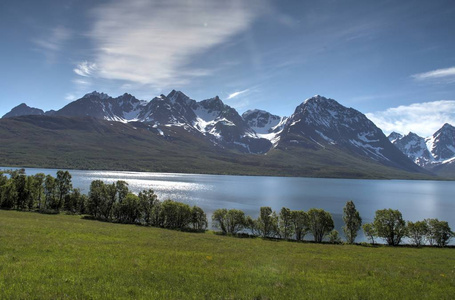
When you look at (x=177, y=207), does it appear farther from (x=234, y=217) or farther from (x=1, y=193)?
(x=1, y=193)

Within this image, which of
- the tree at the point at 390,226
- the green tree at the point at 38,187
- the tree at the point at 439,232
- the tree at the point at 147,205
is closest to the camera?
the tree at the point at 439,232

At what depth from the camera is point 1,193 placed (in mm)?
83438

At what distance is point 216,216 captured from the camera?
3204 inches

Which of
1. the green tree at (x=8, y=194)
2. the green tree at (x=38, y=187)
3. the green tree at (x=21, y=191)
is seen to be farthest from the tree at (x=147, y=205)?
the green tree at (x=8, y=194)

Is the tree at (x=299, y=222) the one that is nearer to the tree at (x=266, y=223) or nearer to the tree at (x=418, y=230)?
the tree at (x=266, y=223)

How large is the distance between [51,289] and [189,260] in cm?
1196

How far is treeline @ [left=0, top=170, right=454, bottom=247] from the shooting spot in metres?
75.2

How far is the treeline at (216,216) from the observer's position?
75.2m

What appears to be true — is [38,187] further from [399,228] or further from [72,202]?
[399,228]

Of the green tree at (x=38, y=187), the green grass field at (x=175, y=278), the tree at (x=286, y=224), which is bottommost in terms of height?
the tree at (x=286, y=224)

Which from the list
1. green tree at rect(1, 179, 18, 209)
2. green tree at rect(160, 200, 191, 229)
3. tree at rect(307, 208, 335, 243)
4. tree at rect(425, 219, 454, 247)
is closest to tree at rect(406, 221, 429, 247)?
tree at rect(425, 219, 454, 247)

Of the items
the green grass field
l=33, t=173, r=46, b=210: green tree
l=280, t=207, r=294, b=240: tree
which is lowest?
l=280, t=207, r=294, b=240: tree

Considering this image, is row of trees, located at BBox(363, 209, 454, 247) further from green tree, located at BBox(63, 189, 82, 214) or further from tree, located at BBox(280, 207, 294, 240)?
green tree, located at BBox(63, 189, 82, 214)

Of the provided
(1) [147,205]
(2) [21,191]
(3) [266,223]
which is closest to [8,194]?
(2) [21,191]
